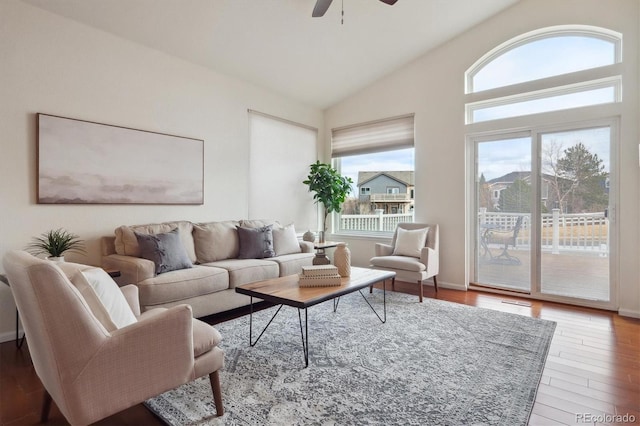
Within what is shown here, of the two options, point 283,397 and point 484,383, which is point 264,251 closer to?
point 283,397

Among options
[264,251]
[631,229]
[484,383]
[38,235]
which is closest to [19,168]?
[38,235]

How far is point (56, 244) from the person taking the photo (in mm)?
2906

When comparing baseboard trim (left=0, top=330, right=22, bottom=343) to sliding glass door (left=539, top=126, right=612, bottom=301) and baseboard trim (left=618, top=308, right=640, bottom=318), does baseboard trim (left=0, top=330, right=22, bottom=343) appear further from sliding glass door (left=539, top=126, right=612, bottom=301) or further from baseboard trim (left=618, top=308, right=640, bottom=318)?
baseboard trim (left=618, top=308, right=640, bottom=318)

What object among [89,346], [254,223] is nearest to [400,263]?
[254,223]

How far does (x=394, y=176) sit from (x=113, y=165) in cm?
379

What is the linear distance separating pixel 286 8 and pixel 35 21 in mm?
2247

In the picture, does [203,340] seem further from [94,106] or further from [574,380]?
[94,106]

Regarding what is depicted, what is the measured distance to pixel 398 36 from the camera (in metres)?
4.43

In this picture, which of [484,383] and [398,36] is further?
[398,36]

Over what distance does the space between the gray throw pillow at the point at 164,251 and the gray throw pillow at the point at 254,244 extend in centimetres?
74

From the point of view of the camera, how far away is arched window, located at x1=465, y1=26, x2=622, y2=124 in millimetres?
3803

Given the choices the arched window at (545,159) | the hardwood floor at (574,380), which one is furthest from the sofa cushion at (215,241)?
the arched window at (545,159)

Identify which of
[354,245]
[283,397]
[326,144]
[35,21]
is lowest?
[283,397]

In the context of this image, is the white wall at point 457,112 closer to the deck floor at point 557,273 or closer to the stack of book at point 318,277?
the deck floor at point 557,273
